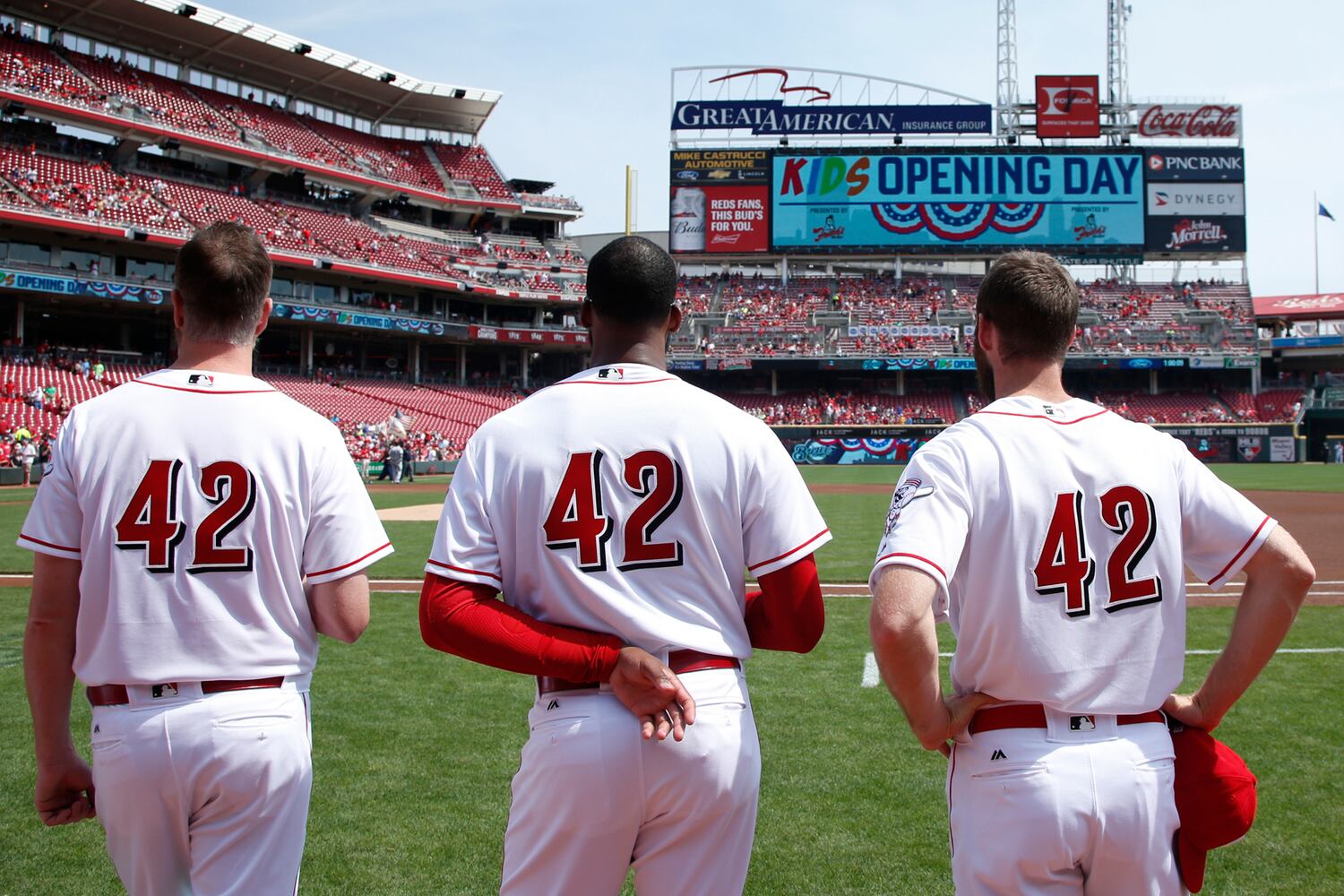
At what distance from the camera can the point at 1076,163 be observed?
175 feet

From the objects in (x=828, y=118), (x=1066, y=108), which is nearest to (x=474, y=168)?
(x=828, y=118)

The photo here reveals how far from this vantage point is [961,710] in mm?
2252

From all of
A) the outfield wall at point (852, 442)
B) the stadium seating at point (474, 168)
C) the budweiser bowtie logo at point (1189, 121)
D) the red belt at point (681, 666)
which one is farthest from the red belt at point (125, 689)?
the budweiser bowtie logo at point (1189, 121)

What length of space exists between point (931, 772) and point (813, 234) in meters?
51.6

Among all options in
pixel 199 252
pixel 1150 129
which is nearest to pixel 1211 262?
pixel 1150 129

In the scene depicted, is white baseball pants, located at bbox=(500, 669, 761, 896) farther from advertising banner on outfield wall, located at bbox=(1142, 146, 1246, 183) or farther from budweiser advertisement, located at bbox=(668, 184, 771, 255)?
advertising banner on outfield wall, located at bbox=(1142, 146, 1246, 183)

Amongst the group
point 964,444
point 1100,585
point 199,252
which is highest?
point 199,252

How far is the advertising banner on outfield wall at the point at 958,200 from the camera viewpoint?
175ft

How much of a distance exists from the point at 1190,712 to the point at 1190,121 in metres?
61.6

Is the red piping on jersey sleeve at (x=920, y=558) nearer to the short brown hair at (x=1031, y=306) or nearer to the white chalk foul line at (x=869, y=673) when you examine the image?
the short brown hair at (x=1031, y=306)

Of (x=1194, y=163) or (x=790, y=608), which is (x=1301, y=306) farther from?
(x=790, y=608)

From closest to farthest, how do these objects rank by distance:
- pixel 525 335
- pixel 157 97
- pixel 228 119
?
1. pixel 157 97
2. pixel 228 119
3. pixel 525 335

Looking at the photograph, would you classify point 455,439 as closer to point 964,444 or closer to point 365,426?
point 365,426

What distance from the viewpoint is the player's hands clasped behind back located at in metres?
2.12
